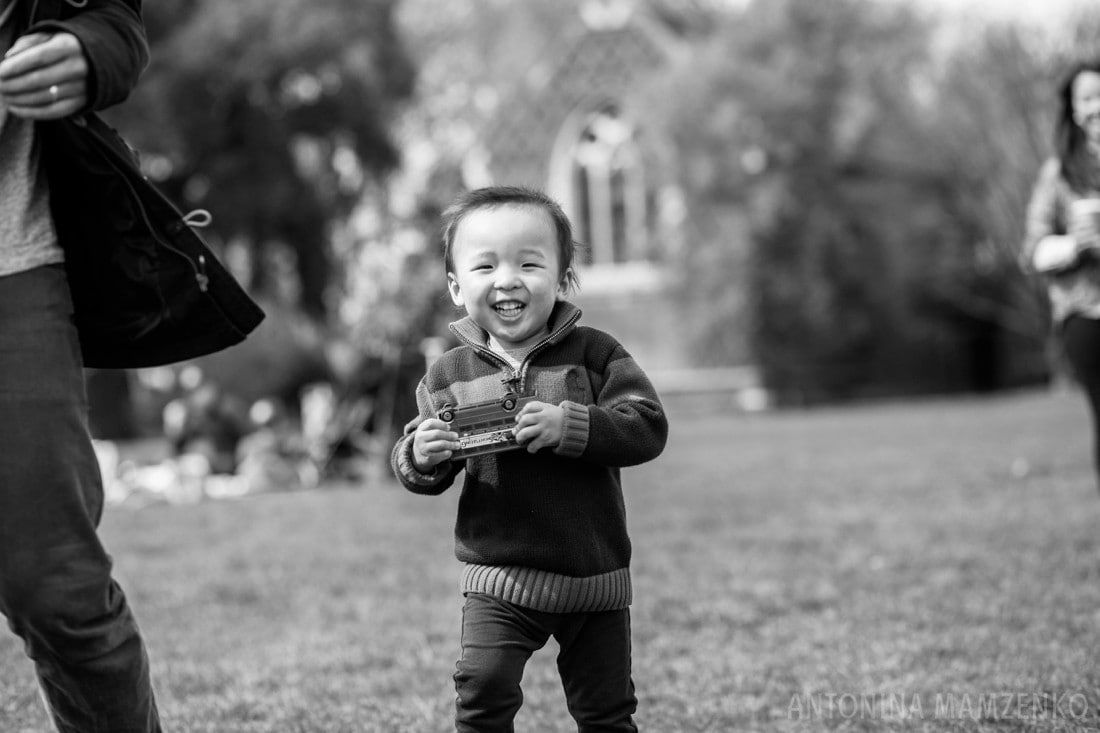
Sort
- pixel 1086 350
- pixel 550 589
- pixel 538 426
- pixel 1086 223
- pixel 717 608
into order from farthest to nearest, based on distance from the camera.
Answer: pixel 1086 350
pixel 1086 223
pixel 717 608
pixel 550 589
pixel 538 426

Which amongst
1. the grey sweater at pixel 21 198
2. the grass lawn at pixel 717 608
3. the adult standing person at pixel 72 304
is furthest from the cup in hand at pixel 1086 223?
the grey sweater at pixel 21 198

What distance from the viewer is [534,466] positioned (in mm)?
2828

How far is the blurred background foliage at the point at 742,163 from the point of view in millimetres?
21609

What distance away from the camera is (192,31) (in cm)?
2006

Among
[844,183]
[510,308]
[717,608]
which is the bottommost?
[717,608]

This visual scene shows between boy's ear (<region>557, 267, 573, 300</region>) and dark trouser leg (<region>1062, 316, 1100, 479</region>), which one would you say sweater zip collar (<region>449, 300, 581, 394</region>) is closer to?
boy's ear (<region>557, 267, 573, 300</region>)

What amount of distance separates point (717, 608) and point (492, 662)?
9.03 feet

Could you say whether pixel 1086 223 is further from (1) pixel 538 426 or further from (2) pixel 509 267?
(1) pixel 538 426

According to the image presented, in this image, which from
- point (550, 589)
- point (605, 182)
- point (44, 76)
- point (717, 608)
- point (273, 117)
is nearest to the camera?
point (44, 76)

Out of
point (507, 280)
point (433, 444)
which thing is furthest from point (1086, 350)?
point (433, 444)

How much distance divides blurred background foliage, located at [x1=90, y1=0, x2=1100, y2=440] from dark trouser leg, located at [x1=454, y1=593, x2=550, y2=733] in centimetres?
1791

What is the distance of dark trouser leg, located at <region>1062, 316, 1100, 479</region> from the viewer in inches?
223

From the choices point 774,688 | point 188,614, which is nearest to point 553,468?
point 774,688

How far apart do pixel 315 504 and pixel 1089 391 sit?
6436mm
